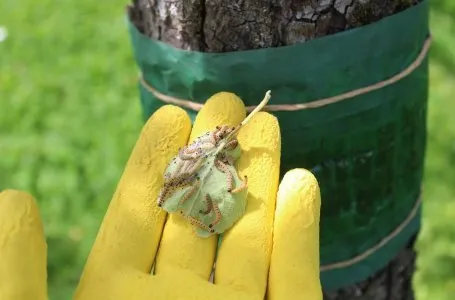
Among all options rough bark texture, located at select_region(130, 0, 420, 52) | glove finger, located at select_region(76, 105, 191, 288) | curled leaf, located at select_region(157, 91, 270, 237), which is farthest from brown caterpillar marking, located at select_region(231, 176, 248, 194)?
rough bark texture, located at select_region(130, 0, 420, 52)

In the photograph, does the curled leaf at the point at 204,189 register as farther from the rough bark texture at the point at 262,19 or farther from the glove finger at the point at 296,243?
the rough bark texture at the point at 262,19

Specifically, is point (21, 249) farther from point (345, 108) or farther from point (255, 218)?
point (345, 108)

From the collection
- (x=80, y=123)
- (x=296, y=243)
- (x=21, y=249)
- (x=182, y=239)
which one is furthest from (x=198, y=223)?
(x=80, y=123)

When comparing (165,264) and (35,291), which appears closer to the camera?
(35,291)

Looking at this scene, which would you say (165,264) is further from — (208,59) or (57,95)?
(57,95)

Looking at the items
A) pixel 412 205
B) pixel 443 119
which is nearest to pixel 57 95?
pixel 443 119
